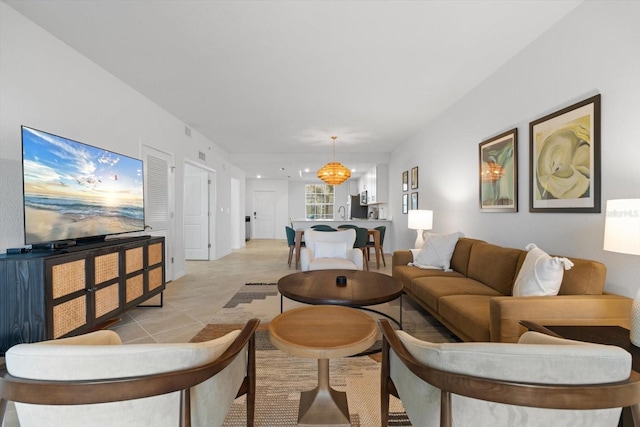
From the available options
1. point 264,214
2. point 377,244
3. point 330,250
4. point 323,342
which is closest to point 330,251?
point 330,250

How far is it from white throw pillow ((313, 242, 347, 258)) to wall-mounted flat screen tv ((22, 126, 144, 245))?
2.26m

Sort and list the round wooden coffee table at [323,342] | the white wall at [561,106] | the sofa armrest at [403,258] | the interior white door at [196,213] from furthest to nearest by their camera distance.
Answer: the interior white door at [196,213], the sofa armrest at [403,258], the white wall at [561,106], the round wooden coffee table at [323,342]

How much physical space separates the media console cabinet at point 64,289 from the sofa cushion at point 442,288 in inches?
112

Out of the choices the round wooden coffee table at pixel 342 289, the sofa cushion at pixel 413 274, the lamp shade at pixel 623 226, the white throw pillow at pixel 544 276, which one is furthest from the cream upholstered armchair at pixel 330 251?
the lamp shade at pixel 623 226

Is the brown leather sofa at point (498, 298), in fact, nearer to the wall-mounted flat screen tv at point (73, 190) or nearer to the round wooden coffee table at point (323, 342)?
the round wooden coffee table at point (323, 342)

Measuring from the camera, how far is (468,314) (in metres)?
2.05

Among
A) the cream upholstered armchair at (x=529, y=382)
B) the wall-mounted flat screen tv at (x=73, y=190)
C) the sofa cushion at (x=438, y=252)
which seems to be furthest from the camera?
the sofa cushion at (x=438, y=252)

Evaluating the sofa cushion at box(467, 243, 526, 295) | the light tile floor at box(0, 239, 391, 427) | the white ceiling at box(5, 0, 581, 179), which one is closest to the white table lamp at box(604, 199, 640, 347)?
the sofa cushion at box(467, 243, 526, 295)

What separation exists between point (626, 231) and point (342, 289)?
1.76m

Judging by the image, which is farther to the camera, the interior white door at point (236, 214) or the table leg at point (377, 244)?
the interior white door at point (236, 214)

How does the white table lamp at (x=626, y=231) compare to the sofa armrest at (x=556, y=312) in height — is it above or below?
above

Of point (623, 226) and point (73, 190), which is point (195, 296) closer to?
point (73, 190)

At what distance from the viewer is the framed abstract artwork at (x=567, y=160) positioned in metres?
2.03

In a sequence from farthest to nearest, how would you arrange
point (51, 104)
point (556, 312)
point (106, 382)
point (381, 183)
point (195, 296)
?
point (381, 183)
point (195, 296)
point (51, 104)
point (556, 312)
point (106, 382)
